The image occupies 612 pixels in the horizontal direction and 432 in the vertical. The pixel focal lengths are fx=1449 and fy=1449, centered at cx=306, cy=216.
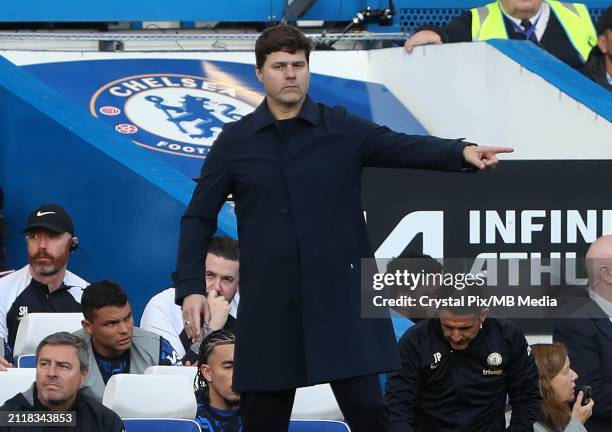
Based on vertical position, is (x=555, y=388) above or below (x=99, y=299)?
below

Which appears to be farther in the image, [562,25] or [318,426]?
[562,25]

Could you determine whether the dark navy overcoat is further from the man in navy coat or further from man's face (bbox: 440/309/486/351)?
man's face (bbox: 440/309/486/351)

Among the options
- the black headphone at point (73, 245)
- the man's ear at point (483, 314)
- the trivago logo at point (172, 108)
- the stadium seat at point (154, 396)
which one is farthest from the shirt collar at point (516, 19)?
the stadium seat at point (154, 396)

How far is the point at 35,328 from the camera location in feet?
23.5

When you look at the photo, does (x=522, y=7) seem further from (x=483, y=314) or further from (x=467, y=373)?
(x=467, y=373)

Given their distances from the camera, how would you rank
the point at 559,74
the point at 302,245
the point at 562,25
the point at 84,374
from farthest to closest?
the point at 562,25
the point at 559,74
the point at 84,374
the point at 302,245

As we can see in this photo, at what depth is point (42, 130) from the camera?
889 cm

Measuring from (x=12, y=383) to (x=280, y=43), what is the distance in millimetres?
2336

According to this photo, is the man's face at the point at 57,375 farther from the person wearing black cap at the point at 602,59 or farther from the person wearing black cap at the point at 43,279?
the person wearing black cap at the point at 602,59

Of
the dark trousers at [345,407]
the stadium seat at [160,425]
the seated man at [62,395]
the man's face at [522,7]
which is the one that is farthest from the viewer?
the man's face at [522,7]

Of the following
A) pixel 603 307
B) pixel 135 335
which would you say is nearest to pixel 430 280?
pixel 603 307

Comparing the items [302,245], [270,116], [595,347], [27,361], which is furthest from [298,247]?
[595,347]

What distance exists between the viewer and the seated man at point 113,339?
23.0 ft

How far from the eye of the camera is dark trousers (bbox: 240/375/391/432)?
15.4 ft
